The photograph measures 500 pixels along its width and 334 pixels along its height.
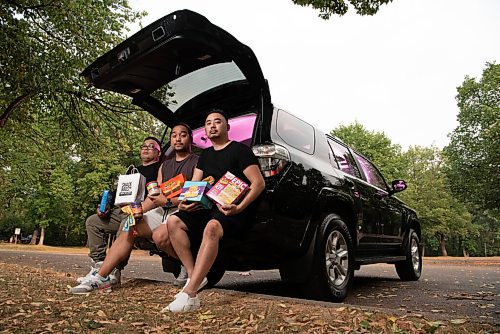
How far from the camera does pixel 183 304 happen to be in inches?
129

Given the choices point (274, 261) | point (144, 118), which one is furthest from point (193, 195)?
point (144, 118)

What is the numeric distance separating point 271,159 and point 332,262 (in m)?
1.37

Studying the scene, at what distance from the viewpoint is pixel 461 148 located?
89.1 feet

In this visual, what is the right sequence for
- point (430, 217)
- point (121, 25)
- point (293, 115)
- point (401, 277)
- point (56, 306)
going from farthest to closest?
1. point (430, 217)
2. point (121, 25)
3. point (401, 277)
4. point (293, 115)
5. point (56, 306)

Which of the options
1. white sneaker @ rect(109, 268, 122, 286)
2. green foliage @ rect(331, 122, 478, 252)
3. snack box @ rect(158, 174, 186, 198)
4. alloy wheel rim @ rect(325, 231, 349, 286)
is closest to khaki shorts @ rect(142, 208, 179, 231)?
snack box @ rect(158, 174, 186, 198)

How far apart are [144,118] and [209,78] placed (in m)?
7.77

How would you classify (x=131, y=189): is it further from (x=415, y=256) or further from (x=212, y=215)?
(x=415, y=256)

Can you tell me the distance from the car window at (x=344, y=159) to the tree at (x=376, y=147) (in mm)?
29129

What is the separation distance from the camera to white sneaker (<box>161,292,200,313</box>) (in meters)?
3.27

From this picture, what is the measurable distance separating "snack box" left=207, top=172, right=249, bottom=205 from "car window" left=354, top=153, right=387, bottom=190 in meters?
2.89

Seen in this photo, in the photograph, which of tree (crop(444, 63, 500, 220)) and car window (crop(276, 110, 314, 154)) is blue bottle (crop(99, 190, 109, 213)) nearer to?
car window (crop(276, 110, 314, 154))

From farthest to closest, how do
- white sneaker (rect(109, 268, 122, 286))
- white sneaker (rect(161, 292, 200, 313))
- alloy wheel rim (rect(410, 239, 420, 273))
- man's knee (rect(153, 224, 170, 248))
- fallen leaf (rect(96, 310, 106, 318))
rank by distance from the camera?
1. alloy wheel rim (rect(410, 239, 420, 273))
2. white sneaker (rect(109, 268, 122, 286))
3. man's knee (rect(153, 224, 170, 248))
4. white sneaker (rect(161, 292, 200, 313))
5. fallen leaf (rect(96, 310, 106, 318))

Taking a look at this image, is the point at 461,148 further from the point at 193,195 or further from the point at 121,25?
the point at 193,195

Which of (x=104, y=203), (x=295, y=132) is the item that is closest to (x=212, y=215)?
(x=295, y=132)
